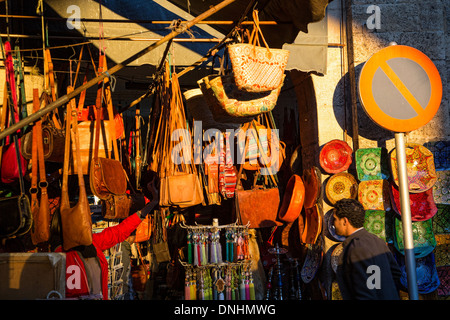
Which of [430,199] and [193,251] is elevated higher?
[430,199]

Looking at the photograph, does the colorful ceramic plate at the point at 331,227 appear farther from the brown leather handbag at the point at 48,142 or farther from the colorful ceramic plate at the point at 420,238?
the brown leather handbag at the point at 48,142

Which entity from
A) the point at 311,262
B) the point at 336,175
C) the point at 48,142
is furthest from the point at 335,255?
the point at 48,142

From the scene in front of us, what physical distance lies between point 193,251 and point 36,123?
2.16 metres

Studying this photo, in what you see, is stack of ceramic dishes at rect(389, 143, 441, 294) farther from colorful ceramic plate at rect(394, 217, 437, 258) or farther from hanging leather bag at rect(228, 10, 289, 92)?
hanging leather bag at rect(228, 10, 289, 92)

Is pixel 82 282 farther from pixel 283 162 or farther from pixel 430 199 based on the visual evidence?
pixel 430 199

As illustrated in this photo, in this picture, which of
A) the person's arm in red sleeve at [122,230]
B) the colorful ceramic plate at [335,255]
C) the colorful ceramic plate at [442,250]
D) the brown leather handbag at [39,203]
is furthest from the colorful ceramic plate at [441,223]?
the brown leather handbag at [39,203]

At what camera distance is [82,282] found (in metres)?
4.11

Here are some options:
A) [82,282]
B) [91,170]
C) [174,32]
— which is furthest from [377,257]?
[82,282]

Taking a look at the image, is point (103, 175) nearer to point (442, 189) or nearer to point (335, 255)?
point (335, 255)

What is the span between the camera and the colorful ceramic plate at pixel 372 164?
15.6 feet

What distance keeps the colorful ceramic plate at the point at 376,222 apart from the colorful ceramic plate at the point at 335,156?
1.87ft
